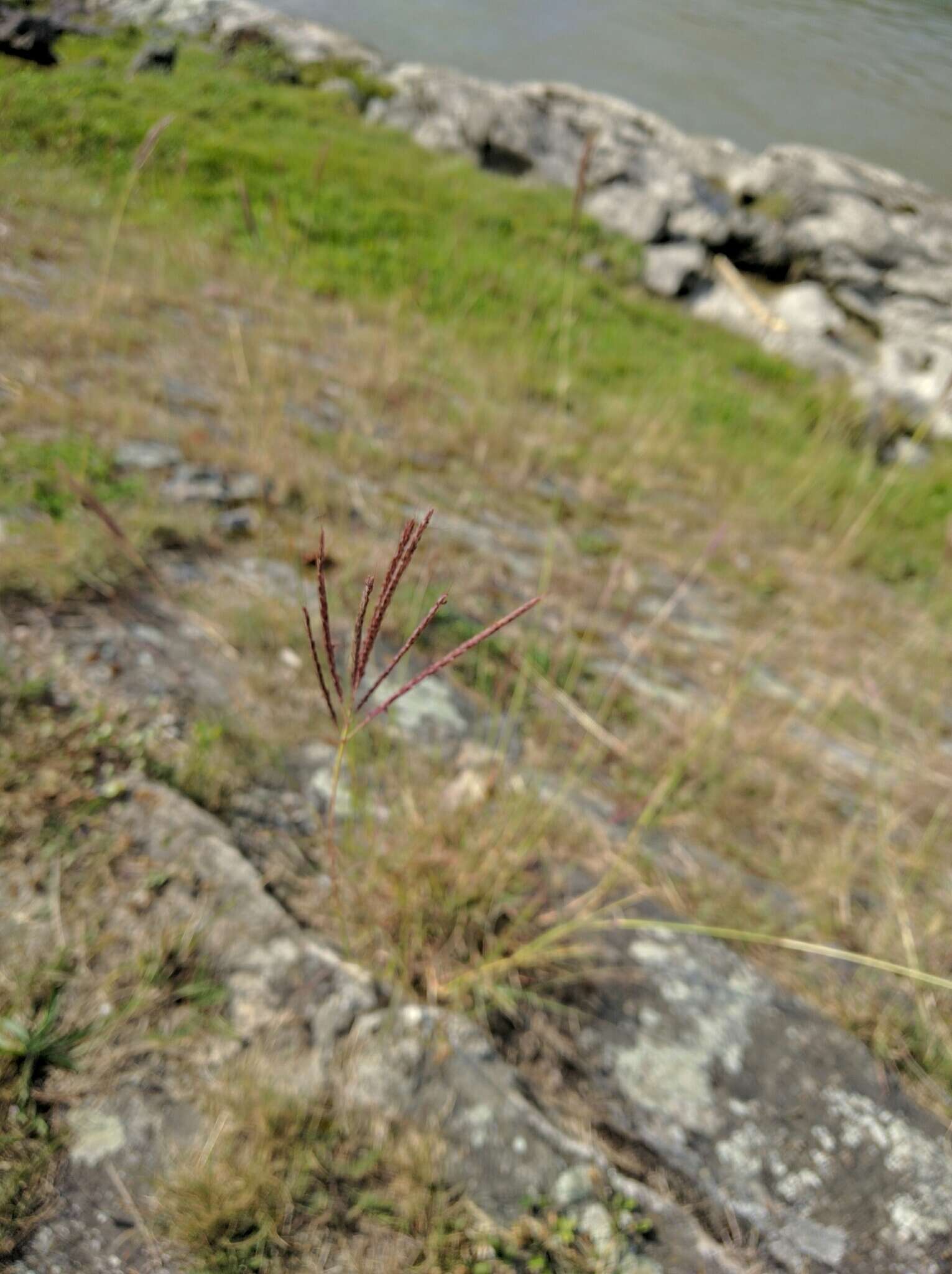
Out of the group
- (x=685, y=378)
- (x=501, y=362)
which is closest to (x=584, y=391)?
(x=501, y=362)

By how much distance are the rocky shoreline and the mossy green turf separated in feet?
3.13

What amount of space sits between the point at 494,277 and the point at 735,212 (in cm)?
676

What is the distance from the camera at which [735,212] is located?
37.9 ft

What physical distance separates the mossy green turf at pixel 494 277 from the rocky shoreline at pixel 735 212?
95cm

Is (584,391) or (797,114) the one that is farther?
(797,114)

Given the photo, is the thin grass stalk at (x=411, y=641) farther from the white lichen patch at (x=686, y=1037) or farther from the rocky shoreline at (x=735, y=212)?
the rocky shoreline at (x=735, y=212)

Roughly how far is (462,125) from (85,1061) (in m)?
13.9

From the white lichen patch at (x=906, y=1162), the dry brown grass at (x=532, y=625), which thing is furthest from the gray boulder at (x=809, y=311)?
the white lichen patch at (x=906, y=1162)

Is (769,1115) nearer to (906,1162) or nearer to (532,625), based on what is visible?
(906,1162)

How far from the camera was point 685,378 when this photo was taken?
668 centimetres

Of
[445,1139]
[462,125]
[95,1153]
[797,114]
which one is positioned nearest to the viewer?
[95,1153]

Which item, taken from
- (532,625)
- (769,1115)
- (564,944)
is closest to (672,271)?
(532,625)

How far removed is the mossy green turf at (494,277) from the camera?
5.26m

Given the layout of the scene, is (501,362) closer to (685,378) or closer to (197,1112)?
(685,378)
